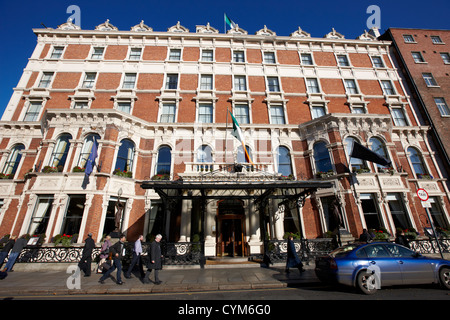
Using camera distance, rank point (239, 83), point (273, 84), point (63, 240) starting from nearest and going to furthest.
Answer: point (63, 240)
point (239, 83)
point (273, 84)

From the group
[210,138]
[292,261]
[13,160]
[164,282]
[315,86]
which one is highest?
[315,86]

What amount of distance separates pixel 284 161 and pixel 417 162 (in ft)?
40.2

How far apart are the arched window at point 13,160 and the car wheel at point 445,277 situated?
26088 millimetres

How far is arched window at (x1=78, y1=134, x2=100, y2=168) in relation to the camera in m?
14.2

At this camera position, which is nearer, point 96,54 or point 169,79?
point 169,79

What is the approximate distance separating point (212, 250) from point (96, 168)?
9.74 metres

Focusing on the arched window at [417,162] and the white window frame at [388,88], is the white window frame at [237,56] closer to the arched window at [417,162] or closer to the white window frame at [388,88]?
the white window frame at [388,88]

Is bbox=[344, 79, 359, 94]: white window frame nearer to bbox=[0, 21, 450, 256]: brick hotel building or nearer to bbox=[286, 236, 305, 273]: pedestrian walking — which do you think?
bbox=[0, 21, 450, 256]: brick hotel building

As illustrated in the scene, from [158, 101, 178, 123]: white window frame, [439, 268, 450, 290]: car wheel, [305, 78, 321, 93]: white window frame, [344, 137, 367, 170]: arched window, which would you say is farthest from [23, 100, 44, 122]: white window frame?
[439, 268, 450, 290]: car wheel

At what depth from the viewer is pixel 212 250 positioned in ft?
42.6

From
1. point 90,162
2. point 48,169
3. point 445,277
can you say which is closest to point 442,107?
point 445,277

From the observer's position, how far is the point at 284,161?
57.3 feet

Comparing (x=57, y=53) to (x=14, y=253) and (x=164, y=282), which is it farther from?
(x=164, y=282)

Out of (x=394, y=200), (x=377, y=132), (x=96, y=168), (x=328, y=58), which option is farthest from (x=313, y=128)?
(x=96, y=168)
